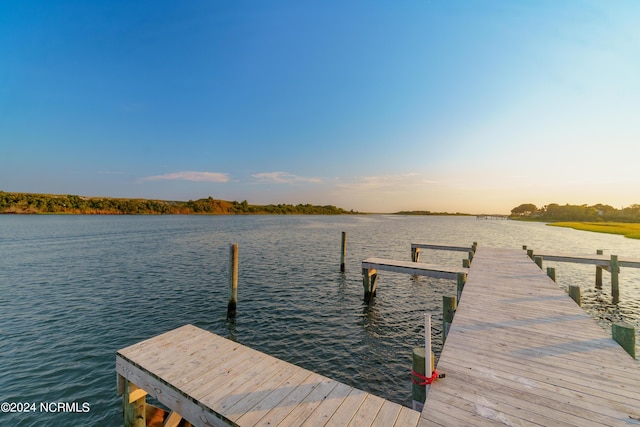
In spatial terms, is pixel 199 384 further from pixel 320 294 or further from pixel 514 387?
pixel 320 294

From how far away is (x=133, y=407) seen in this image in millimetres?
5129

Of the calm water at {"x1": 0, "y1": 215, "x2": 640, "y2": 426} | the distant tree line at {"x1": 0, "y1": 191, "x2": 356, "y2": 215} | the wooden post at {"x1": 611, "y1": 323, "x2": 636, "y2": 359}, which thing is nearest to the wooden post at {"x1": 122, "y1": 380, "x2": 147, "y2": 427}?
the calm water at {"x1": 0, "y1": 215, "x2": 640, "y2": 426}

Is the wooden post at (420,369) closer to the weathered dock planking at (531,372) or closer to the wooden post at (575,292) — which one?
the weathered dock planking at (531,372)

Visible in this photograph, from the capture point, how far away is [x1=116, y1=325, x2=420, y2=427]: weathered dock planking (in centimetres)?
366

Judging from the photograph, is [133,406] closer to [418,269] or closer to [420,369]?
[420,369]

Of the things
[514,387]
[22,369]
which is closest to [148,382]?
[514,387]

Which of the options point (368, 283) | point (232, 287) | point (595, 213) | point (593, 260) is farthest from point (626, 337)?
point (595, 213)

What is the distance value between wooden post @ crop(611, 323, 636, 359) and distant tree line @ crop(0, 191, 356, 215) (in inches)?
6388

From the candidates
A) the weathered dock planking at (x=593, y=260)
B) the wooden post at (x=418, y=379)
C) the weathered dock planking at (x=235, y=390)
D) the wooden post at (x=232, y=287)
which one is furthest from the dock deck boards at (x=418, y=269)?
the weathered dock planking at (x=235, y=390)

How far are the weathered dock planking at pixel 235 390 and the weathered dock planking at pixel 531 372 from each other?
841 millimetres

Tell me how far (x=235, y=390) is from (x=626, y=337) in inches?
284

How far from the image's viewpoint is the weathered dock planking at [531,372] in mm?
3209

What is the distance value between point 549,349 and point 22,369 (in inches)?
536

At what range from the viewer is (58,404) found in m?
6.35
